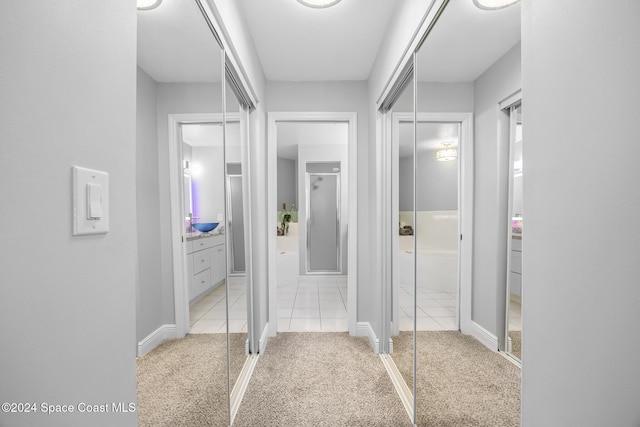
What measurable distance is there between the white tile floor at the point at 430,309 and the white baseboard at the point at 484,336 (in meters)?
0.17

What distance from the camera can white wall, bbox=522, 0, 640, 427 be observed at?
1.63 feet

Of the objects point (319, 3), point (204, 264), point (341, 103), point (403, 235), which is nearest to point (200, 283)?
point (204, 264)

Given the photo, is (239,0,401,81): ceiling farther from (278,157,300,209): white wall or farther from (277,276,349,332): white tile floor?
(278,157,300,209): white wall

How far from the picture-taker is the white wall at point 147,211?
81 centimetres

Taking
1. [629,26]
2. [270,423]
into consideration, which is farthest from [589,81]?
[270,423]

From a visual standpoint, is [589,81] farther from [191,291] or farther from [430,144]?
[191,291]

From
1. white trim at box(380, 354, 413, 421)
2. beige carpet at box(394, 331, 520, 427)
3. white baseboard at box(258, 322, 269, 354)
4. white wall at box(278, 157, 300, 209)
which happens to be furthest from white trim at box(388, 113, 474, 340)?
white wall at box(278, 157, 300, 209)

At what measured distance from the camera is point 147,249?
875 mm

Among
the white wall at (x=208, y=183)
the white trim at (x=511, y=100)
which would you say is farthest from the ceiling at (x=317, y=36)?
the white trim at (x=511, y=100)

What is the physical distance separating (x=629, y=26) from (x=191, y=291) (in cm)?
148

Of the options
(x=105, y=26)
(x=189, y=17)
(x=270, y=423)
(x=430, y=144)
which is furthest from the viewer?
(x=270, y=423)

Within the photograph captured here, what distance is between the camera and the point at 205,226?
139cm

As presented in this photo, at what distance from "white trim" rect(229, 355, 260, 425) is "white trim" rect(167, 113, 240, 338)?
0.92 meters

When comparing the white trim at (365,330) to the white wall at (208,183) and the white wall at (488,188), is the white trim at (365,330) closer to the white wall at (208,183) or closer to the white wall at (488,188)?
the white wall at (488,188)
